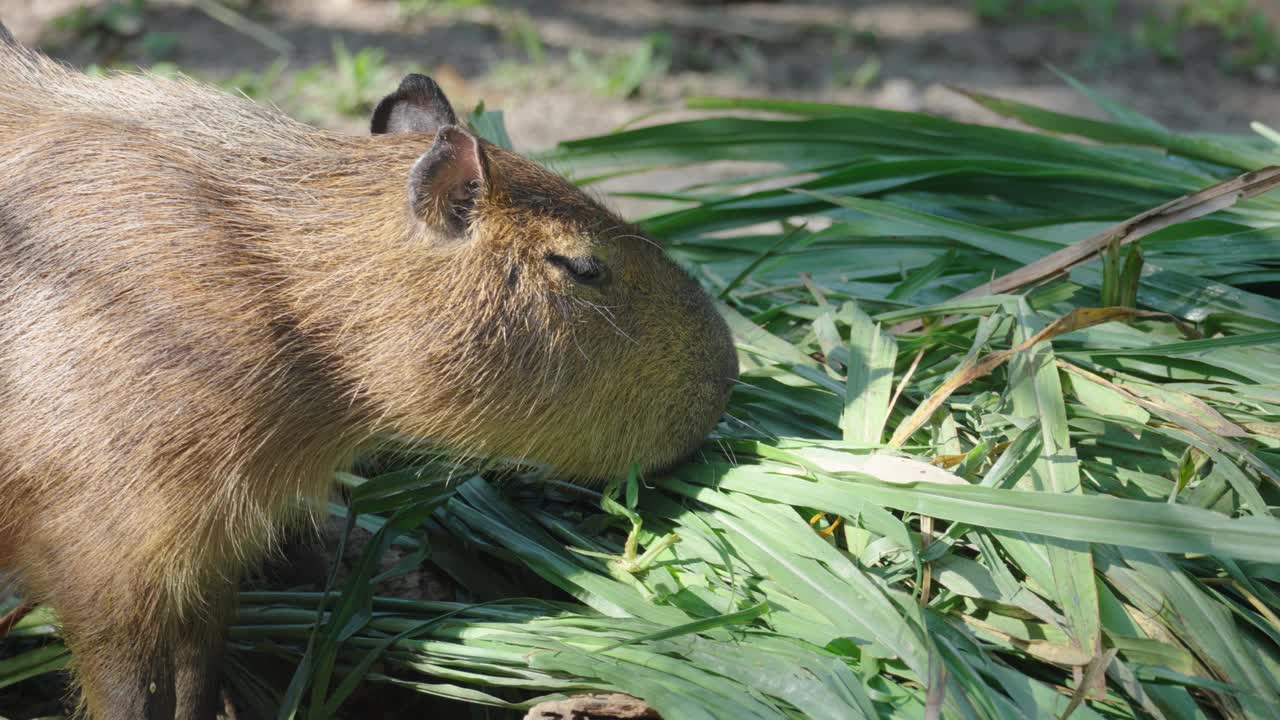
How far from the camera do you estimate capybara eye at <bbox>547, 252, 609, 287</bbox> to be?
2.62m

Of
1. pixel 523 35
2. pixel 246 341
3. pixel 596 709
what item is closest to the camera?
pixel 596 709

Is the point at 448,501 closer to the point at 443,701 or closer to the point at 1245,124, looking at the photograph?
the point at 443,701

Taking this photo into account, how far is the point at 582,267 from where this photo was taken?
263 cm

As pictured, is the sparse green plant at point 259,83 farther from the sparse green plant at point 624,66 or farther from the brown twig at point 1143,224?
the brown twig at point 1143,224

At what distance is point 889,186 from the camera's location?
359cm

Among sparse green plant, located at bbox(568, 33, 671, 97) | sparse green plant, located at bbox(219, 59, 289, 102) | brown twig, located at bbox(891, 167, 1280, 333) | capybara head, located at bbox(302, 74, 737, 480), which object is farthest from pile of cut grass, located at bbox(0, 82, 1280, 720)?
sparse green plant, located at bbox(219, 59, 289, 102)

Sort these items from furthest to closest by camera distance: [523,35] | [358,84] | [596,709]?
1. [523,35]
2. [358,84]
3. [596,709]

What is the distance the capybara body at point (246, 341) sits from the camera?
2.40 meters

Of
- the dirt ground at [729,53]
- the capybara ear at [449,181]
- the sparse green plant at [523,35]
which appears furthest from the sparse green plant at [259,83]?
the capybara ear at [449,181]

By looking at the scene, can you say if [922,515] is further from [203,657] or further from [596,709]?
[203,657]

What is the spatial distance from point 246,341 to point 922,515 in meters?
1.47

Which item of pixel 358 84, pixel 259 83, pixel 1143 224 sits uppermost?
pixel 1143 224

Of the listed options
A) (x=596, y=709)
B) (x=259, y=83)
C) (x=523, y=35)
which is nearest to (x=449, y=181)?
(x=596, y=709)

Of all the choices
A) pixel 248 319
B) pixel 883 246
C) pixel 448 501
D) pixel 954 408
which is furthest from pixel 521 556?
pixel 883 246
